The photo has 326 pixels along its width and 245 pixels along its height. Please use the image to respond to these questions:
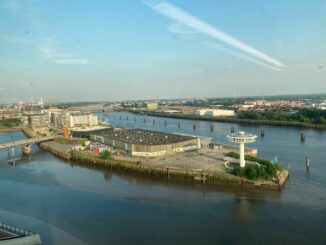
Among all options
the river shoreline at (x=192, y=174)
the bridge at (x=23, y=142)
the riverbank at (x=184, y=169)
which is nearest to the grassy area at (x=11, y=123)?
the bridge at (x=23, y=142)

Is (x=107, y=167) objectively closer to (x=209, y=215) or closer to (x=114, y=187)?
(x=114, y=187)

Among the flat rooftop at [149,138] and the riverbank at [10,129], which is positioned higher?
the flat rooftop at [149,138]

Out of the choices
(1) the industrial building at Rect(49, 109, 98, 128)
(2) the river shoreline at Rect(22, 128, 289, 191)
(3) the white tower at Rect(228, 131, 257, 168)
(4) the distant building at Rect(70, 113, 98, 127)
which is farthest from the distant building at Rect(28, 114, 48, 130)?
(3) the white tower at Rect(228, 131, 257, 168)

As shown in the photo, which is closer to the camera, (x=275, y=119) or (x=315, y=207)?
(x=315, y=207)

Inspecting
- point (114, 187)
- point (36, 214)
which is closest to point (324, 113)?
point (114, 187)

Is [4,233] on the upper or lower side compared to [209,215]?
upper

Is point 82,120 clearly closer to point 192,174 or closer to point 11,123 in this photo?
point 11,123

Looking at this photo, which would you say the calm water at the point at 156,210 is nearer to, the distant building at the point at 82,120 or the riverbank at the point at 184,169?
the riverbank at the point at 184,169
